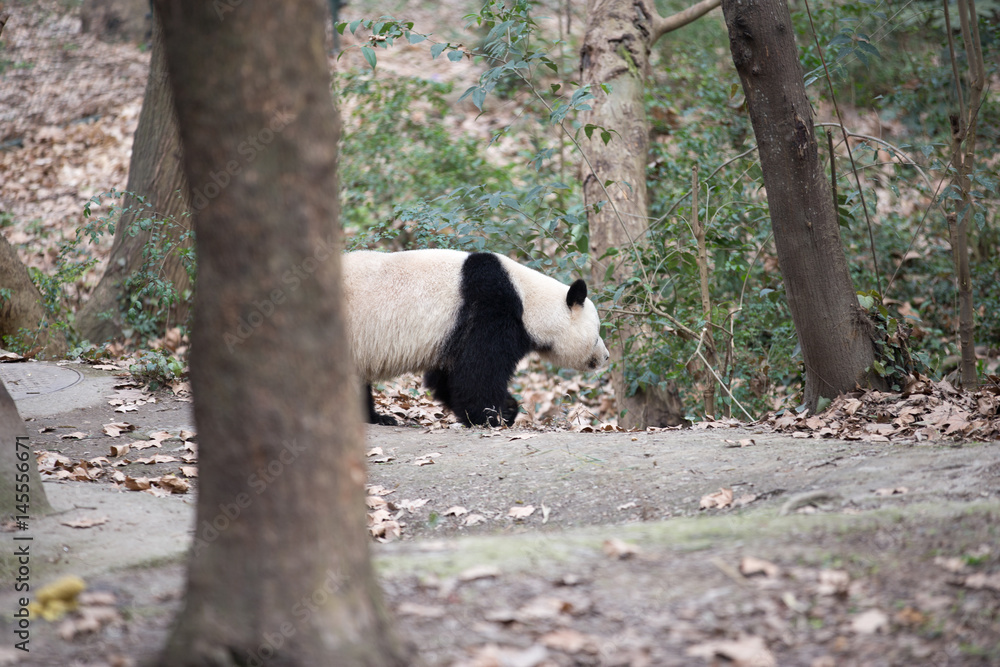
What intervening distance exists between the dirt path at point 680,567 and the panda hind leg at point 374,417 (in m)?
2.18

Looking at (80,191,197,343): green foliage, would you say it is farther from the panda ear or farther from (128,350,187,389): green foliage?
the panda ear

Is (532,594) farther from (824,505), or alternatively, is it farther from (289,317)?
(824,505)

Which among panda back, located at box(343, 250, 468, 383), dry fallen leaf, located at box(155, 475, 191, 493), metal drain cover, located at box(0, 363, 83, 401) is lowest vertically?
dry fallen leaf, located at box(155, 475, 191, 493)

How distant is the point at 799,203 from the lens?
493 cm

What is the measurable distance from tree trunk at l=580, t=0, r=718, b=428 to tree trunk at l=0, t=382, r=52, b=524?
5.26 m

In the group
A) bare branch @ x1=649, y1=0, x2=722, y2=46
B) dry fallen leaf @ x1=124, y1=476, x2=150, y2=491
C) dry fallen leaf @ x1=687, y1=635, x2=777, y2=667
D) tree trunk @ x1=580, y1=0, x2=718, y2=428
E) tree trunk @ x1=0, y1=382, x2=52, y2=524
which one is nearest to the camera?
dry fallen leaf @ x1=687, y1=635, x2=777, y2=667

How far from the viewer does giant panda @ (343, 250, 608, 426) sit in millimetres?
6012

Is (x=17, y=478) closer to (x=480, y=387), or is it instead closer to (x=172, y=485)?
(x=172, y=485)

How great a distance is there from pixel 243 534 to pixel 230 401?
339mm

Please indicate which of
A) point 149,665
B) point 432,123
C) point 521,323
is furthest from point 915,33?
point 149,665

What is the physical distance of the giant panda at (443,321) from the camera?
19.7 ft

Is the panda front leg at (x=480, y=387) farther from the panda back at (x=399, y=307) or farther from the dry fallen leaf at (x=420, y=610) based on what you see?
the dry fallen leaf at (x=420, y=610)

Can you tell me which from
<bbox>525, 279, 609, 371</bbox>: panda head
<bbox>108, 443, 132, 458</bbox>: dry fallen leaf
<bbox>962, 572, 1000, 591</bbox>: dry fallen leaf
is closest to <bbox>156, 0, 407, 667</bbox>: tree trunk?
<bbox>962, 572, 1000, 591</bbox>: dry fallen leaf

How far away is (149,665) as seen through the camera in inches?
79.7
